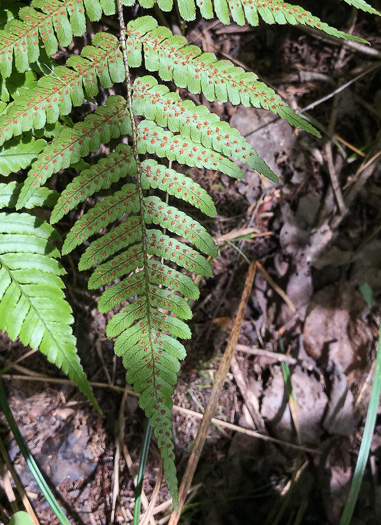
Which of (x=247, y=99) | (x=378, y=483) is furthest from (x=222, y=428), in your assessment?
(x=247, y=99)

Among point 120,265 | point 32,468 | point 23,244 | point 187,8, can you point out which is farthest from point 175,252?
point 32,468

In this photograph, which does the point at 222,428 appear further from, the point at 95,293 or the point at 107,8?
the point at 107,8

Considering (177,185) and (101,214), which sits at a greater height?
(177,185)

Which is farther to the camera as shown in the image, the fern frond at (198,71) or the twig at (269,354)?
the twig at (269,354)

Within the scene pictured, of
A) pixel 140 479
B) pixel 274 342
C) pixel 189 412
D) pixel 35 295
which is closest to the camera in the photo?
pixel 35 295

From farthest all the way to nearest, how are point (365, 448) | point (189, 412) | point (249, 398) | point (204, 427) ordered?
point (249, 398) < point (189, 412) < point (204, 427) < point (365, 448)

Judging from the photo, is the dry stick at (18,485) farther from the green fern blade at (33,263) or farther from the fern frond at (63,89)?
the fern frond at (63,89)

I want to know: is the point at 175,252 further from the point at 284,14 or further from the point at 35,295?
the point at 284,14

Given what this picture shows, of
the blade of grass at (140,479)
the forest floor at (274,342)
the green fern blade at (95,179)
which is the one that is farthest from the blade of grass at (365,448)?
the green fern blade at (95,179)

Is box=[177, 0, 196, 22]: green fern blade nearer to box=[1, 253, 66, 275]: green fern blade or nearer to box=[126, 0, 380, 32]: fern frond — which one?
box=[126, 0, 380, 32]: fern frond
